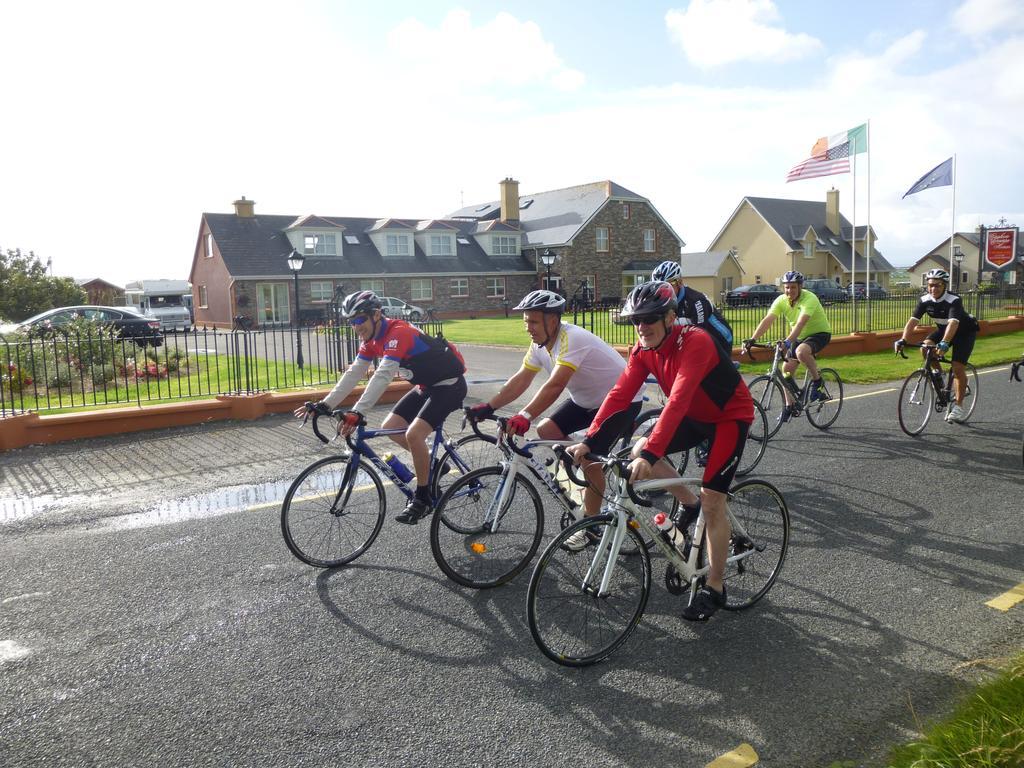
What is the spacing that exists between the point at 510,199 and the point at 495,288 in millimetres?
7635

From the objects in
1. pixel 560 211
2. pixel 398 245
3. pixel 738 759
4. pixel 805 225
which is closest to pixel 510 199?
pixel 560 211

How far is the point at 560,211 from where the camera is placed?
171 feet

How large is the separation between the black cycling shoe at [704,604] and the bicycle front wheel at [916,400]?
6161 millimetres

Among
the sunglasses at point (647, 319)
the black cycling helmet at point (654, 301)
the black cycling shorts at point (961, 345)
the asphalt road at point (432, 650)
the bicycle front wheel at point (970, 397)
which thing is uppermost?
the black cycling helmet at point (654, 301)

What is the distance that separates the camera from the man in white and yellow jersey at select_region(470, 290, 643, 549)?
198 inches

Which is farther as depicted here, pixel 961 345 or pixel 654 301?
pixel 961 345

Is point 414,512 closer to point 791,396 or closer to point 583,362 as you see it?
point 583,362

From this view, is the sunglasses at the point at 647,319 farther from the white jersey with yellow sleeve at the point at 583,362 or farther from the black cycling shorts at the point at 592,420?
the white jersey with yellow sleeve at the point at 583,362

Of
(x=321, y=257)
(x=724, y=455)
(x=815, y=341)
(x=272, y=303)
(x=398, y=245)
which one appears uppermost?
(x=398, y=245)

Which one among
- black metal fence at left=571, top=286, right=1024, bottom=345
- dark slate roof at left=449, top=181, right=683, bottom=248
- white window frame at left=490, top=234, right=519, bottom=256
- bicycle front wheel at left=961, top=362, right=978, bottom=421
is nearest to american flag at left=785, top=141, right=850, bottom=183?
black metal fence at left=571, top=286, right=1024, bottom=345

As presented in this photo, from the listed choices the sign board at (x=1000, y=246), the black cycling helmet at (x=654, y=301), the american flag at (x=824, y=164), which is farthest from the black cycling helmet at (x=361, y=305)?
the sign board at (x=1000, y=246)

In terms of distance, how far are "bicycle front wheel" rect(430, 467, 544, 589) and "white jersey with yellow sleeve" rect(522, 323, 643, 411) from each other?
2.73 ft

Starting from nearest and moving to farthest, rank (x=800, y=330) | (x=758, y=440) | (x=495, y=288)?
1. (x=758, y=440)
2. (x=800, y=330)
3. (x=495, y=288)

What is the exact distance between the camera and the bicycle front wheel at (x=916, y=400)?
922 centimetres
